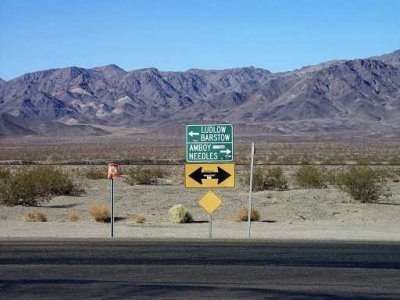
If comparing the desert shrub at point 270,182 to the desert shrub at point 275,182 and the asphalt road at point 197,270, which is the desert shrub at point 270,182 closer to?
the desert shrub at point 275,182

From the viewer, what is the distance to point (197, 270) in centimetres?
1446

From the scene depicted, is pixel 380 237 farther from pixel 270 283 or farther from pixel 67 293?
pixel 67 293

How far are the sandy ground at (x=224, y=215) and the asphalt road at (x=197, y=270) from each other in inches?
156

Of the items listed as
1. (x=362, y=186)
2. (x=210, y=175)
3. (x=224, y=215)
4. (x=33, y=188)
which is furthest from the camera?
(x=362, y=186)

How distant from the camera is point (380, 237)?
23312mm

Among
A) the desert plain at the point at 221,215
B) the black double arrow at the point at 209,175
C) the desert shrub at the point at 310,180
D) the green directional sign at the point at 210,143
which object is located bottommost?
the desert plain at the point at 221,215

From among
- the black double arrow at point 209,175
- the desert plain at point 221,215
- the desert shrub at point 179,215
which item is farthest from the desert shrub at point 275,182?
the black double arrow at point 209,175

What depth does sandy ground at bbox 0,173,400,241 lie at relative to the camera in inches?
948

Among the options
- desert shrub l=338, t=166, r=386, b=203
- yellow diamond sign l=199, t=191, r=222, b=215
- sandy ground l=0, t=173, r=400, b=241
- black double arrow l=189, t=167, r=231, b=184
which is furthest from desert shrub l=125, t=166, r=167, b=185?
black double arrow l=189, t=167, r=231, b=184

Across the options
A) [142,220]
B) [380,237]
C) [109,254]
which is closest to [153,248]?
[109,254]

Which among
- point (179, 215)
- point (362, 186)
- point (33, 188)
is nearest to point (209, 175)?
point (179, 215)

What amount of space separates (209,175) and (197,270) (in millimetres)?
8123

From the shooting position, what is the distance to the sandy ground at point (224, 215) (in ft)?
79.0

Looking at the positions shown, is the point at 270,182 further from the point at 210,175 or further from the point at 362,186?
the point at 210,175
